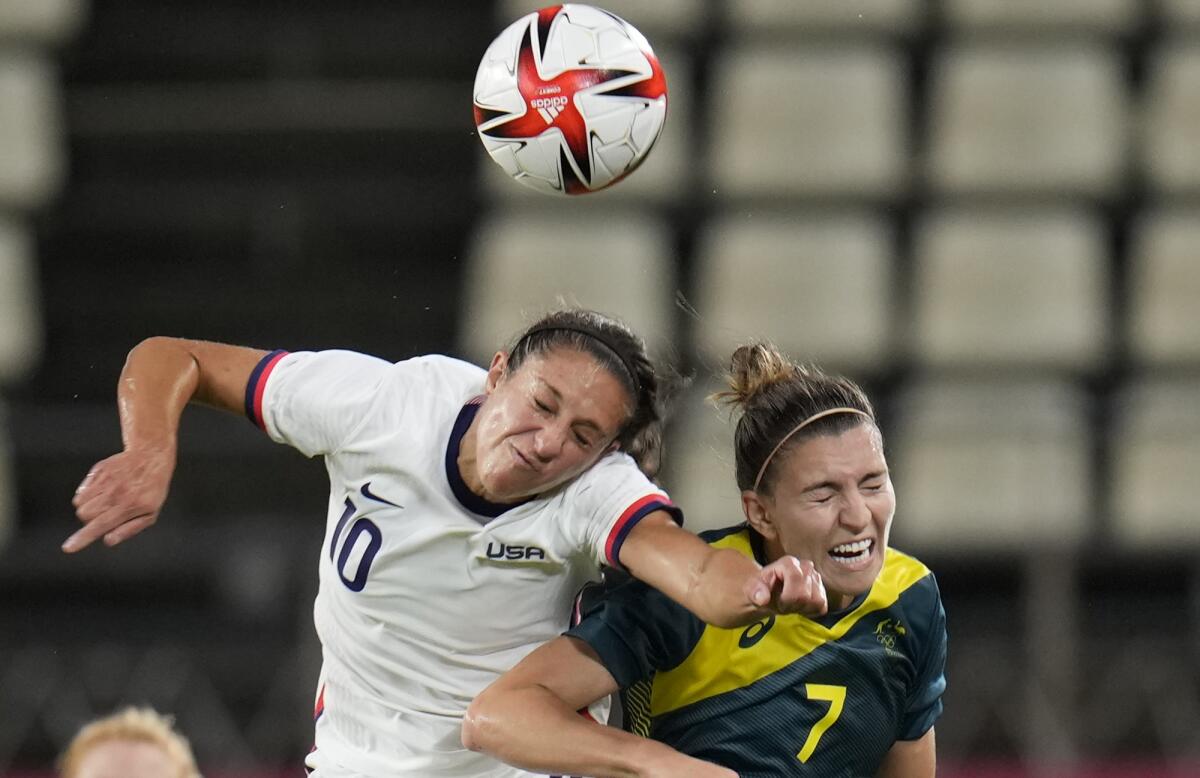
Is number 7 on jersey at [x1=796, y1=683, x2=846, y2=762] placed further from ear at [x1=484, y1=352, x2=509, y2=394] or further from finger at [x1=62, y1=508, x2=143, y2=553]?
finger at [x1=62, y1=508, x2=143, y2=553]

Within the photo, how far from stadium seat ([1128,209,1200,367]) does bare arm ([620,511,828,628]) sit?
608cm

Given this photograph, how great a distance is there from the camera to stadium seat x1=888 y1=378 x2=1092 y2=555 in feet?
24.0

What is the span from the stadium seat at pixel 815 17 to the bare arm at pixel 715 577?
6.16 metres

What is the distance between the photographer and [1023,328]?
8.38m

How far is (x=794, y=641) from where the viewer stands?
10.2ft

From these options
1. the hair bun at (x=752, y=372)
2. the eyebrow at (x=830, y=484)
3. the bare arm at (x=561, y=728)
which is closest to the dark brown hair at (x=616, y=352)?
the hair bun at (x=752, y=372)

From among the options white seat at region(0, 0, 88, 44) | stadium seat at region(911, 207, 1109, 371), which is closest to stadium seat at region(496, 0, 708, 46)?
stadium seat at region(911, 207, 1109, 371)

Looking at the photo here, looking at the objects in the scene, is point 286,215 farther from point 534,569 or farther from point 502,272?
point 534,569

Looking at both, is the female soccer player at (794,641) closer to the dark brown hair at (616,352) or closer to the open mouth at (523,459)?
the dark brown hair at (616,352)

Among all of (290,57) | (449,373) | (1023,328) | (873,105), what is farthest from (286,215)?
(449,373)

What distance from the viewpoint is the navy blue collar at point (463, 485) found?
3.17 m

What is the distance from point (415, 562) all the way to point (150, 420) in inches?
21.4

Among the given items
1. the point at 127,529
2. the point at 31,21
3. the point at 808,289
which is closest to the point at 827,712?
the point at 127,529

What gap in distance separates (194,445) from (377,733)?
452cm
